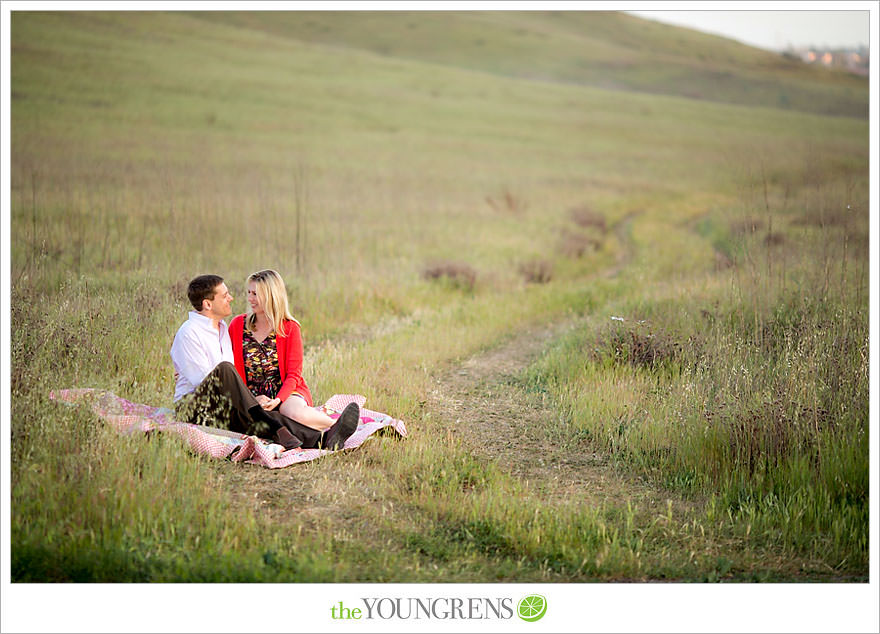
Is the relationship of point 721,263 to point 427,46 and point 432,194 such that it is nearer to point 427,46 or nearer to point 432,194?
point 432,194

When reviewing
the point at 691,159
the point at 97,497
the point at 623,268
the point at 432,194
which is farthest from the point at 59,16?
the point at 97,497

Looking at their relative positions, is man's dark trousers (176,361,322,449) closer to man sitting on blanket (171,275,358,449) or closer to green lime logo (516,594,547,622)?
man sitting on blanket (171,275,358,449)

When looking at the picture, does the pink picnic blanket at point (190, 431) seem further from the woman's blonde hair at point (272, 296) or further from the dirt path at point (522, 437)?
the dirt path at point (522, 437)

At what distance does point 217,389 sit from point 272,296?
844 mm

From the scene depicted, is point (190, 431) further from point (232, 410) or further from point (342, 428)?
point (342, 428)

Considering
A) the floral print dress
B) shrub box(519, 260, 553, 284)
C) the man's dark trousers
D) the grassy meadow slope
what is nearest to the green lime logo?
the grassy meadow slope

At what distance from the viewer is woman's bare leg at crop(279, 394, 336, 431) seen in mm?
5379

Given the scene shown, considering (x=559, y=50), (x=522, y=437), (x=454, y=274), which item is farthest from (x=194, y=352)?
(x=559, y=50)

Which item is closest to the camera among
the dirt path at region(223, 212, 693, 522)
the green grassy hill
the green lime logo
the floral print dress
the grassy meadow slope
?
the green lime logo

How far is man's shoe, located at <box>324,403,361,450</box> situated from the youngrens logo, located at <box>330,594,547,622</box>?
1652 mm

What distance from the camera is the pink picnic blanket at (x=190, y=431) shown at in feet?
15.6

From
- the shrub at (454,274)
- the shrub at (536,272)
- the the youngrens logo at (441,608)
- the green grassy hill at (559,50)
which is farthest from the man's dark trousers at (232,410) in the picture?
the green grassy hill at (559,50)

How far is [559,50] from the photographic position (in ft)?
218

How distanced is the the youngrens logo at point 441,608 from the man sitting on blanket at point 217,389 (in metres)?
1.64
